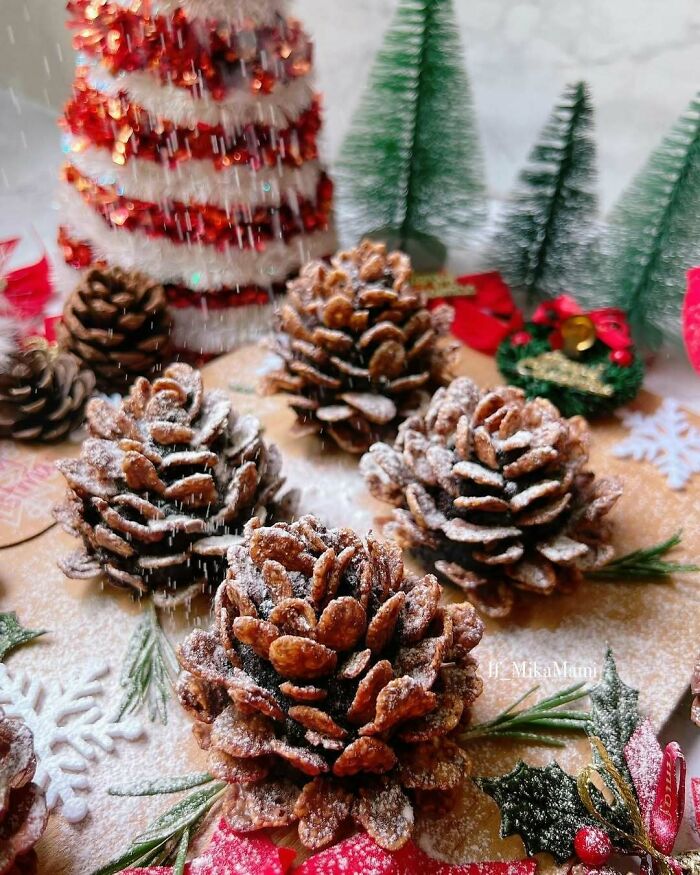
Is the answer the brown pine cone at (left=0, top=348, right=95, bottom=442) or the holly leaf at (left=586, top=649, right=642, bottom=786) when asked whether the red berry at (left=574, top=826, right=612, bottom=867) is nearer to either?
the holly leaf at (left=586, top=649, right=642, bottom=786)

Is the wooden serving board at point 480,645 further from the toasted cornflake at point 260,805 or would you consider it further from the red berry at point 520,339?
the red berry at point 520,339

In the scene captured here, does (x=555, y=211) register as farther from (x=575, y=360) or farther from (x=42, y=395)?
(x=42, y=395)

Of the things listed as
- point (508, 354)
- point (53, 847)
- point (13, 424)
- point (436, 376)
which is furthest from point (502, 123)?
point (53, 847)

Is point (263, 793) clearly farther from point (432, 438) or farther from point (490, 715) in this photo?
point (432, 438)

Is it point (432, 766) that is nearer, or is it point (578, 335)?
point (432, 766)

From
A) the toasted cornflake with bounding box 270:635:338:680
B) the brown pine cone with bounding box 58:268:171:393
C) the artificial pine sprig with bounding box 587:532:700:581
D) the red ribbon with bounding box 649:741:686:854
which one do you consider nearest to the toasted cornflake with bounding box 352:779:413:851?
the toasted cornflake with bounding box 270:635:338:680

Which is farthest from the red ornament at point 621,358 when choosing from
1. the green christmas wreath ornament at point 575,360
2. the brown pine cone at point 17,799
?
the brown pine cone at point 17,799

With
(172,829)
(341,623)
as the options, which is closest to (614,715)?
(341,623)
